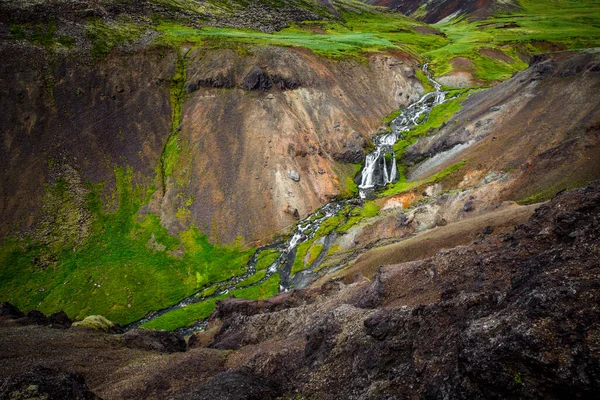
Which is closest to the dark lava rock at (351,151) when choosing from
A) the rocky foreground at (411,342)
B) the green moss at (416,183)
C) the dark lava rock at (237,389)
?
the green moss at (416,183)

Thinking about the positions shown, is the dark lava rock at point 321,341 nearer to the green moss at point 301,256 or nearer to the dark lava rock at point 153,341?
the dark lava rock at point 153,341

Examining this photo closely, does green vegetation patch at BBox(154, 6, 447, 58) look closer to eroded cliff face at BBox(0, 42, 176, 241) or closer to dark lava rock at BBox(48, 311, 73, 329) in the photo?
eroded cliff face at BBox(0, 42, 176, 241)

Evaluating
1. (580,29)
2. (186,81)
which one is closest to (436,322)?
(186,81)

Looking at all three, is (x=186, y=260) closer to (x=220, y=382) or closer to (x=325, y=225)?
(x=325, y=225)

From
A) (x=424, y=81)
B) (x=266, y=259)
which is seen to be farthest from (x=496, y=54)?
(x=266, y=259)

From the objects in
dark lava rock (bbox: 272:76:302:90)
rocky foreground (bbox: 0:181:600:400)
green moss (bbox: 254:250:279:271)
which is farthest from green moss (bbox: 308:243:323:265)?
dark lava rock (bbox: 272:76:302:90)

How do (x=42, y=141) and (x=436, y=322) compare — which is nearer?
(x=436, y=322)
